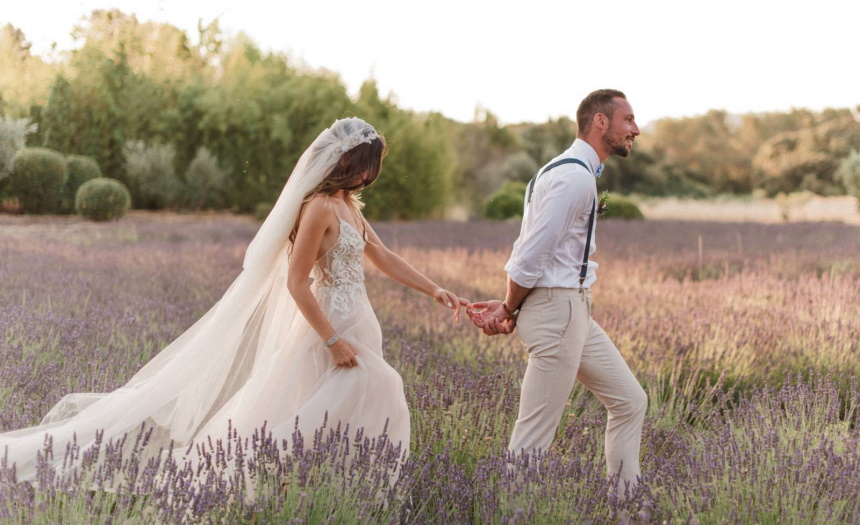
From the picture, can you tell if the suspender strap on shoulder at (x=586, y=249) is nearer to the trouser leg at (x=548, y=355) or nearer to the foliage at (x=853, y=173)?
the trouser leg at (x=548, y=355)

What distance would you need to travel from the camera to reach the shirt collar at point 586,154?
264 cm

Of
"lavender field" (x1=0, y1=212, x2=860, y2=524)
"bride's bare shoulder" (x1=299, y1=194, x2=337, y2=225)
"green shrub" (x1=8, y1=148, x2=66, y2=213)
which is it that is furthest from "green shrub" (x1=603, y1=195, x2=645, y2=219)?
"bride's bare shoulder" (x1=299, y1=194, x2=337, y2=225)

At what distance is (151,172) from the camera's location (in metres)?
20.7

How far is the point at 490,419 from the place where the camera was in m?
3.25

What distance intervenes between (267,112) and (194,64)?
16.4ft

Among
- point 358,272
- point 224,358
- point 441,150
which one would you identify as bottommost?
point 224,358

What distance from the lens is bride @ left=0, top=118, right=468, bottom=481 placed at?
2.58 meters

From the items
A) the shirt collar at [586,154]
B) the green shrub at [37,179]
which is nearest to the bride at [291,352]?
the shirt collar at [586,154]

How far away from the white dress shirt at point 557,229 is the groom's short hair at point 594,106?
11 cm

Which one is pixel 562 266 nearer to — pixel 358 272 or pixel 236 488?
pixel 358 272

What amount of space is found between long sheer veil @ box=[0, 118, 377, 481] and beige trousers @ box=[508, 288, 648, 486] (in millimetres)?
856

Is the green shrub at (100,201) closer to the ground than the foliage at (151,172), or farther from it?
closer to the ground

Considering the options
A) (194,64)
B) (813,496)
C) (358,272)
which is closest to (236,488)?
(358,272)

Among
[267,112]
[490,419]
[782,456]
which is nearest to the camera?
[782,456]
